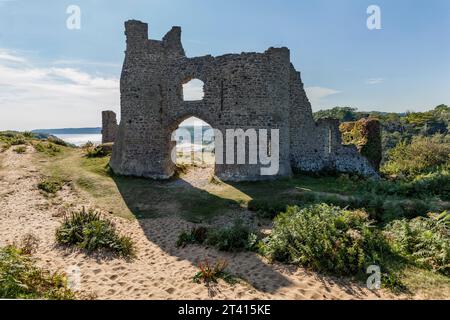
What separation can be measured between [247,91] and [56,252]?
12309 mm

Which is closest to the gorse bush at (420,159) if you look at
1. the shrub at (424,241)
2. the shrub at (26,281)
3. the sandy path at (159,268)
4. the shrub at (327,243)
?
the shrub at (424,241)

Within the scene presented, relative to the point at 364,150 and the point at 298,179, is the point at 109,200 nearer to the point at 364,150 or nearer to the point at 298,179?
the point at 298,179

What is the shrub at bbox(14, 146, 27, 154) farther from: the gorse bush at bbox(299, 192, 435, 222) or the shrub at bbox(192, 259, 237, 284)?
the shrub at bbox(192, 259, 237, 284)

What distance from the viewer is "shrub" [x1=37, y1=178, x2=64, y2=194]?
15.9 metres

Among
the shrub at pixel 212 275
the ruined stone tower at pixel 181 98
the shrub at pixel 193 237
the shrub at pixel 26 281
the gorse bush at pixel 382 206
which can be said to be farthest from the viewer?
the ruined stone tower at pixel 181 98

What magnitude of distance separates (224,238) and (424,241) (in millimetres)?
5711

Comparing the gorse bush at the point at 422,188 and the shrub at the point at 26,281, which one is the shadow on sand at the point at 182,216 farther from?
the gorse bush at the point at 422,188

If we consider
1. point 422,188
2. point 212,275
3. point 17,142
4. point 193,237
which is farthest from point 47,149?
point 422,188

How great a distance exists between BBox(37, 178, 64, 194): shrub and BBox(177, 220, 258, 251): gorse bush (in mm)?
8996

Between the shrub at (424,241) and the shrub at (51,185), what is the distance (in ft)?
49.9

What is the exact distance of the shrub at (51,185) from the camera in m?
15.9

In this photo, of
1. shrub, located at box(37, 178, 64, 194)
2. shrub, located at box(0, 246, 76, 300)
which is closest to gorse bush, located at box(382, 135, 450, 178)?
shrub, located at box(37, 178, 64, 194)

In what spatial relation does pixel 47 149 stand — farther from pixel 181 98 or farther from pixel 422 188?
pixel 422 188

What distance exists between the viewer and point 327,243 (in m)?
8.20
